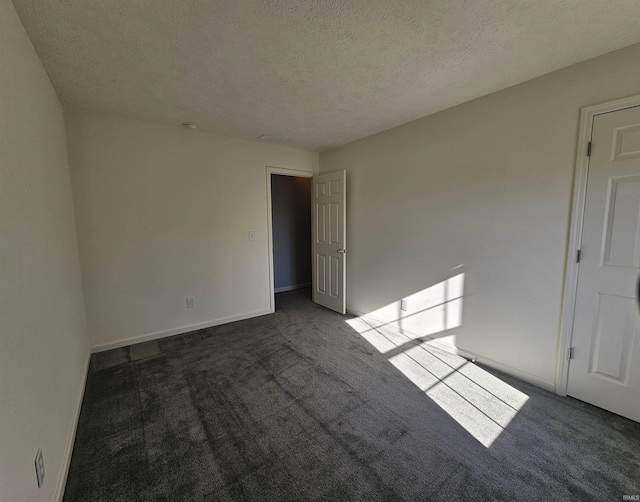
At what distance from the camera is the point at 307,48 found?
5.67 feet

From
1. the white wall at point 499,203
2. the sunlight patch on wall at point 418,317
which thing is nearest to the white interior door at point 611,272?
the white wall at point 499,203

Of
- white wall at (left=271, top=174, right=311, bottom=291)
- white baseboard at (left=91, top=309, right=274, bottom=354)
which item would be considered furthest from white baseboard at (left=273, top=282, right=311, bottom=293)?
white baseboard at (left=91, top=309, right=274, bottom=354)

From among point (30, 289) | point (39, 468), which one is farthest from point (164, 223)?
→ point (39, 468)

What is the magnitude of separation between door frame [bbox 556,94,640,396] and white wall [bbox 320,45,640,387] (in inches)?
1.6

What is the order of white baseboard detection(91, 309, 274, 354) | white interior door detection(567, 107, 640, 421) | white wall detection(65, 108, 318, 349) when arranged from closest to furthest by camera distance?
white interior door detection(567, 107, 640, 421)
white wall detection(65, 108, 318, 349)
white baseboard detection(91, 309, 274, 354)

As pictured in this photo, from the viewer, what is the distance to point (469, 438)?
1.74 metres

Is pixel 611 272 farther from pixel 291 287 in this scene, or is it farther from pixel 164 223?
pixel 291 287

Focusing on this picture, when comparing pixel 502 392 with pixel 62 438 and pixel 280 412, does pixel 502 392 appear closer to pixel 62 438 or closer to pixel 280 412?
pixel 280 412

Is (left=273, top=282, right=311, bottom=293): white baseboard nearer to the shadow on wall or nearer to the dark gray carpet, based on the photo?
the shadow on wall

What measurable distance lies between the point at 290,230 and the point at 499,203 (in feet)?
12.2

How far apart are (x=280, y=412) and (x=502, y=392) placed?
1.74 m

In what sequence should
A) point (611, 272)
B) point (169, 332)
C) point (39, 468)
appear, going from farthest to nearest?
point (169, 332), point (611, 272), point (39, 468)

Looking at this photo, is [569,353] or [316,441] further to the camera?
[569,353]

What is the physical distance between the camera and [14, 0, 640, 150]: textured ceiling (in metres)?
1.42
